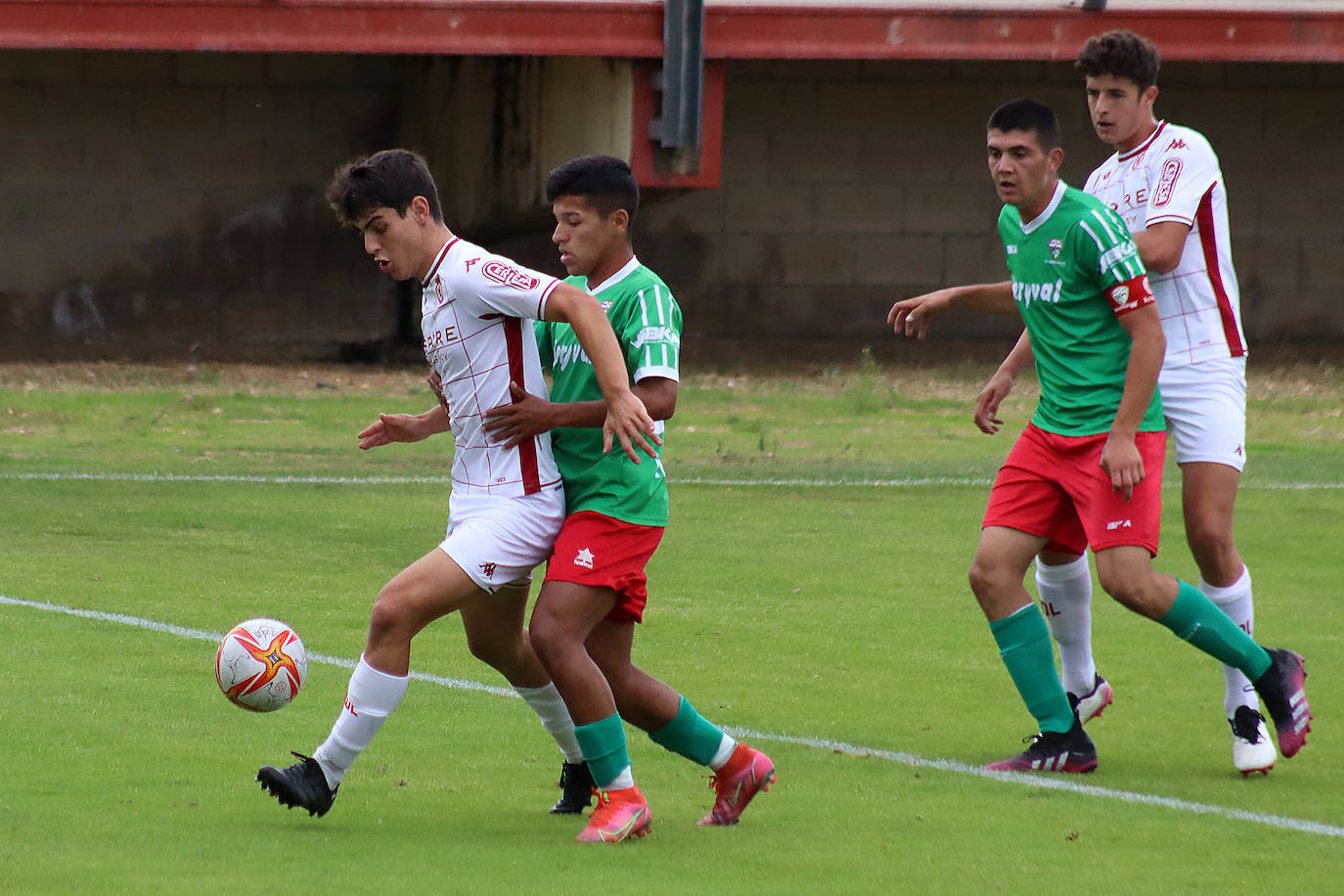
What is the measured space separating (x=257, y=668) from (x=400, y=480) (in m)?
7.43

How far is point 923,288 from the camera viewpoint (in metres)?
22.7

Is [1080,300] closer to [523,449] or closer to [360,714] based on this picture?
[523,449]

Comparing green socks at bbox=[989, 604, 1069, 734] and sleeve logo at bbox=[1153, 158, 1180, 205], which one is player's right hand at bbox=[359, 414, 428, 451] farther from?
sleeve logo at bbox=[1153, 158, 1180, 205]

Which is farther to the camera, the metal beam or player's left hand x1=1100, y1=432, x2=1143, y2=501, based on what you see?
the metal beam

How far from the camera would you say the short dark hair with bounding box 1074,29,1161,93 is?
5.88 m

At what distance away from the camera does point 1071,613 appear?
6.14 meters

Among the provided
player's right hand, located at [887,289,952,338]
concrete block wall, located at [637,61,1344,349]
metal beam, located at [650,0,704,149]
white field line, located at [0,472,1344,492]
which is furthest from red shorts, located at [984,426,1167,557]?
concrete block wall, located at [637,61,1344,349]

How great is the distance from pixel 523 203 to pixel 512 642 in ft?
47.6

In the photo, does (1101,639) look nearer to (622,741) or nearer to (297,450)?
(622,741)

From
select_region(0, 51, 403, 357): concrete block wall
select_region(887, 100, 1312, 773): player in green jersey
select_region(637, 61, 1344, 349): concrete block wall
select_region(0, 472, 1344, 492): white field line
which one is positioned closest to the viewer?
select_region(887, 100, 1312, 773): player in green jersey

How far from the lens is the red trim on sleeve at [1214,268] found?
5.97m

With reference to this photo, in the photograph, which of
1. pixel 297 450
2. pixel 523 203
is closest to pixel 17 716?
pixel 297 450

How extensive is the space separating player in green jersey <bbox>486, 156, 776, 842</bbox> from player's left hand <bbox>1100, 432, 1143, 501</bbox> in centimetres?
134

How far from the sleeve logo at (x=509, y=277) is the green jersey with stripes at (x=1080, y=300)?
1.55 m
